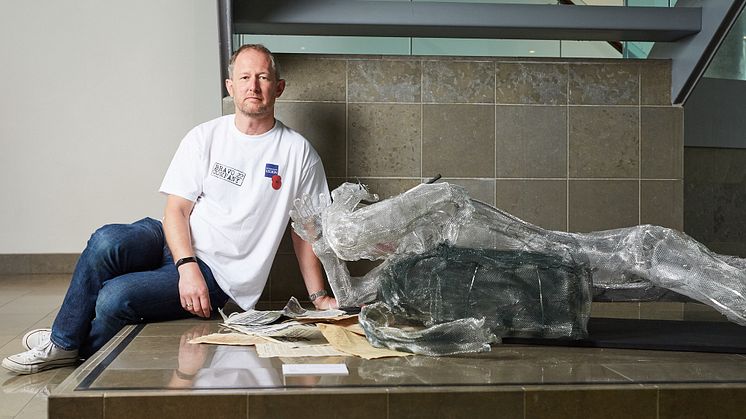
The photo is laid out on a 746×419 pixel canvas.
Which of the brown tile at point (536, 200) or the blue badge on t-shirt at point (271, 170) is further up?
the blue badge on t-shirt at point (271, 170)

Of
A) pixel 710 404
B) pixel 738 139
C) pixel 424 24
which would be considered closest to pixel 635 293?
pixel 710 404

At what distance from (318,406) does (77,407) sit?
451 millimetres

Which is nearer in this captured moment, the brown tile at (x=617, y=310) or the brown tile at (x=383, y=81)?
the brown tile at (x=617, y=310)

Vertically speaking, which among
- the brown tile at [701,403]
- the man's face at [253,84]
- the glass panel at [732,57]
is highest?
the glass panel at [732,57]

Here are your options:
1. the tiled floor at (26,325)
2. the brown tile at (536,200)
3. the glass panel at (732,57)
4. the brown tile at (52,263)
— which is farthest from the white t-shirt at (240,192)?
the brown tile at (52,263)

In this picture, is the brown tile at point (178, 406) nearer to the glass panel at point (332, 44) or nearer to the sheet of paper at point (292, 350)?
the sheet of paper at point (292, 350)

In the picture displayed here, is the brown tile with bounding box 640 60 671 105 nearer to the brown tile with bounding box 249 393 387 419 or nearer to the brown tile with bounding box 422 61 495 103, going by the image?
the brown tile with bounding box 422 61 495 103

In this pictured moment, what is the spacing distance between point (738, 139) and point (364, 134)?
3.64 metres

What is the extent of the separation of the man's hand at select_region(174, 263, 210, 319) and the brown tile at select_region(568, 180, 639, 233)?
5.65 ft

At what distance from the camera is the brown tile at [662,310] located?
10.2 ft

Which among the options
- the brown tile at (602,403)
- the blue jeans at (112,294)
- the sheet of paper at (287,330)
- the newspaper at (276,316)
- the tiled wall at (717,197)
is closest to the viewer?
the brown tile at (602,403)

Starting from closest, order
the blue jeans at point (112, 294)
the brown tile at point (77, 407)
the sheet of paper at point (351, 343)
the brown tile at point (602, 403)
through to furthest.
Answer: the brown tile at point (77, 407) → the brown tile at point (602, 403) → the sheet of paper at point (351, 343) → the blue jeans at point (112, 294)

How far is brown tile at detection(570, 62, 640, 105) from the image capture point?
13.0 feet

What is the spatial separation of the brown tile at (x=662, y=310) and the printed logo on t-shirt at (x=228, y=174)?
54.7 inches
